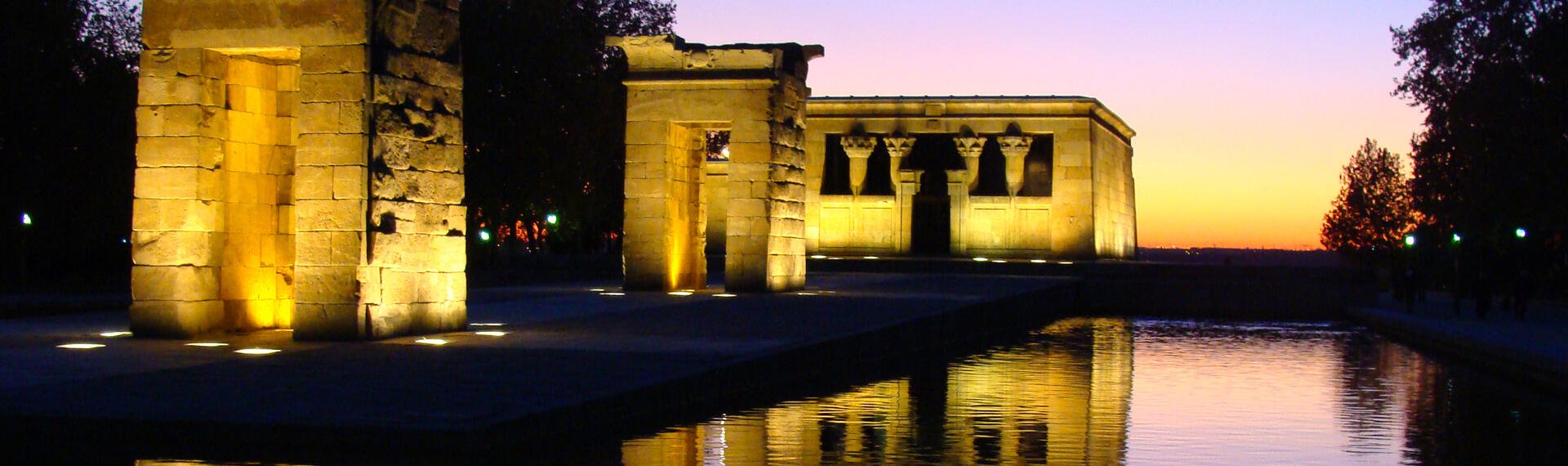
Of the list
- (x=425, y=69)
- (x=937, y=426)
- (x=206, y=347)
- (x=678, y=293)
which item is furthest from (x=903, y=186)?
(x=937, y=426)

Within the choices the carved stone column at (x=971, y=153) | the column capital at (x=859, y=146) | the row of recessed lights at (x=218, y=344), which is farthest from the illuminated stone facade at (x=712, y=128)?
the column capital at (x=859, y=146)

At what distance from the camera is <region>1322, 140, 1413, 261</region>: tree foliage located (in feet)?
268

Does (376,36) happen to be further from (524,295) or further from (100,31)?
(100,31)

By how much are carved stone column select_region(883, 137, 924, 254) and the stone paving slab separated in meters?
24.0

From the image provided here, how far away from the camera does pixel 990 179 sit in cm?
4712

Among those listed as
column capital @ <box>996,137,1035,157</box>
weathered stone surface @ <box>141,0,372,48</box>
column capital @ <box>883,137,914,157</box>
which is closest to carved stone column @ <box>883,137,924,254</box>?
column capital @ <box>883,137,914,157</box>

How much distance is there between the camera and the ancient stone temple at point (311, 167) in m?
15.9

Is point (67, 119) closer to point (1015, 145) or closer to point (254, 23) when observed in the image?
point (254, 23)

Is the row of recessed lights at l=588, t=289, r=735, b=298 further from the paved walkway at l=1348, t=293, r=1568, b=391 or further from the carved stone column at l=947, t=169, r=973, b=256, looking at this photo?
the carved stone column at l=947, t=169, r=973, b=256

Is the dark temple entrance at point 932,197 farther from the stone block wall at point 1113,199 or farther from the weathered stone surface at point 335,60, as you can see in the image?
the weathered stone surface at point 335,60

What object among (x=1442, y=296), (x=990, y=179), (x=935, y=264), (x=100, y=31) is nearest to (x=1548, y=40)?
(x=1442, y=296)

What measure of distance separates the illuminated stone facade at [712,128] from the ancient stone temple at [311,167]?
1087 centimetres

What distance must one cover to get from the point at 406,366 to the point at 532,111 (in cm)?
2602

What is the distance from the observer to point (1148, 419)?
12930 millimetres
